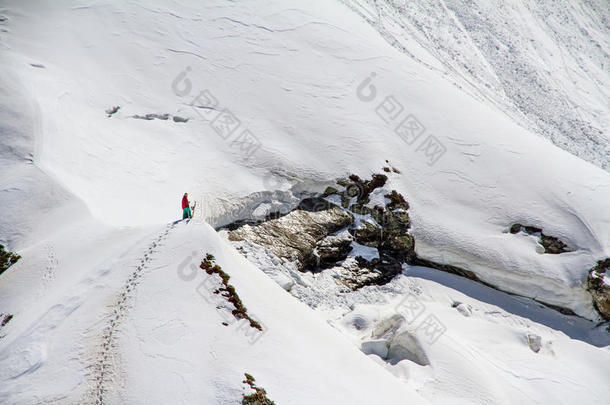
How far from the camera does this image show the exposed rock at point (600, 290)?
52.9 feet

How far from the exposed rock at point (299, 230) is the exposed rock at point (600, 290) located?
9704mm

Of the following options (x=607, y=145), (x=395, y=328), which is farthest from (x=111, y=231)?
(x=607, y=145)

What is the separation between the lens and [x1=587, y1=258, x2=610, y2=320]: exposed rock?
16125mm

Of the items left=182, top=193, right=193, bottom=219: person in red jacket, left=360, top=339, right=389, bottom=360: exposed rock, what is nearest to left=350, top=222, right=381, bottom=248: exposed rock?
left=360, top=339, right=389, bottom=360: exposed rock

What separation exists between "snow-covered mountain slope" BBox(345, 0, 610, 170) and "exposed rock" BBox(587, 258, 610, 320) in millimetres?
15657

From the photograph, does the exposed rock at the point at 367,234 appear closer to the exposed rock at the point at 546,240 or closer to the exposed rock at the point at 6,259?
the exposed rock at the point at 546,240

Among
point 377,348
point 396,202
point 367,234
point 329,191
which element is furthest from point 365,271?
point 377,348

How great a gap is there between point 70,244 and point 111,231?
1.02 metres

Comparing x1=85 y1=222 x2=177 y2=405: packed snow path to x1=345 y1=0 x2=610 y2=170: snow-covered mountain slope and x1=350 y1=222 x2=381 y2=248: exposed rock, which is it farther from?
x1=345 y1=0 x2=610 y2=170: snow-covered mountain slope

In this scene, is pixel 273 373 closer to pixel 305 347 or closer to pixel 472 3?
pixel 305 347

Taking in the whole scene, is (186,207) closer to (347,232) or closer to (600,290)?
(347,232)

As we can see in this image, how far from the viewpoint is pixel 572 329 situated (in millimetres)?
15977

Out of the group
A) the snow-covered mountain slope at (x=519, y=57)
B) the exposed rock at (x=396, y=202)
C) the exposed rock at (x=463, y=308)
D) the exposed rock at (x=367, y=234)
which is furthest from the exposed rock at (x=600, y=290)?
the snow-covered mountain slope at (x=519, y=57)

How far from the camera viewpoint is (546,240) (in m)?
17.5
